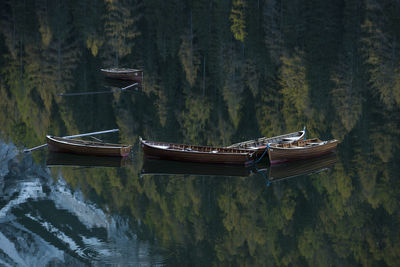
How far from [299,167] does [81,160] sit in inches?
478

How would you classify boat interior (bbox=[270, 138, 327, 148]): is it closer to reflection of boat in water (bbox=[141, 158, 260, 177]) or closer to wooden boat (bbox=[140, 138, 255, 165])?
wooden boat (bbox=[140, 138, 255, 165])

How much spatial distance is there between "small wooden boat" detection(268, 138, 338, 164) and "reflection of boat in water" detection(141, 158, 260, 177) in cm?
163

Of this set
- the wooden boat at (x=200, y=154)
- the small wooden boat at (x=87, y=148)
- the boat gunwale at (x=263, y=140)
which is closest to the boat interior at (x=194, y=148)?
the wooden boat at (x=200, y=154)

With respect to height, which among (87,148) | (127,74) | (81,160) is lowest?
(81,160)

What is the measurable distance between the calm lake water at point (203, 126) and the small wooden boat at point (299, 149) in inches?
20.2

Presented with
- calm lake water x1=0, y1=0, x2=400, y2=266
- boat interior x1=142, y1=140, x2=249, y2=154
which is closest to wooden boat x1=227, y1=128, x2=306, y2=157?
calm lake water x1=0, y1=0, x2=400, y2=266

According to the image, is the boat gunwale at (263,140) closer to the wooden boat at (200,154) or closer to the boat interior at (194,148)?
the wooden boat at (200,154)

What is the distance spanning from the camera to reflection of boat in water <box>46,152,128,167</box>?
33.8 metres

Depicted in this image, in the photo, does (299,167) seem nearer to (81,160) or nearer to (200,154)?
(200,154)

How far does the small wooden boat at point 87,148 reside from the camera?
34312mm

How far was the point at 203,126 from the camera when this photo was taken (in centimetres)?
4116

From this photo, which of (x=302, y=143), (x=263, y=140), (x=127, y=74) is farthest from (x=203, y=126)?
(x=127, y=74)

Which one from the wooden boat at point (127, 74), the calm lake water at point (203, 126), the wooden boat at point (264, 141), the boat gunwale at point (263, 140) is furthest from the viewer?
the wooden boat at point (127, 74)

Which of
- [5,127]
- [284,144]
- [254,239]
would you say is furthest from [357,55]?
[254,239]
